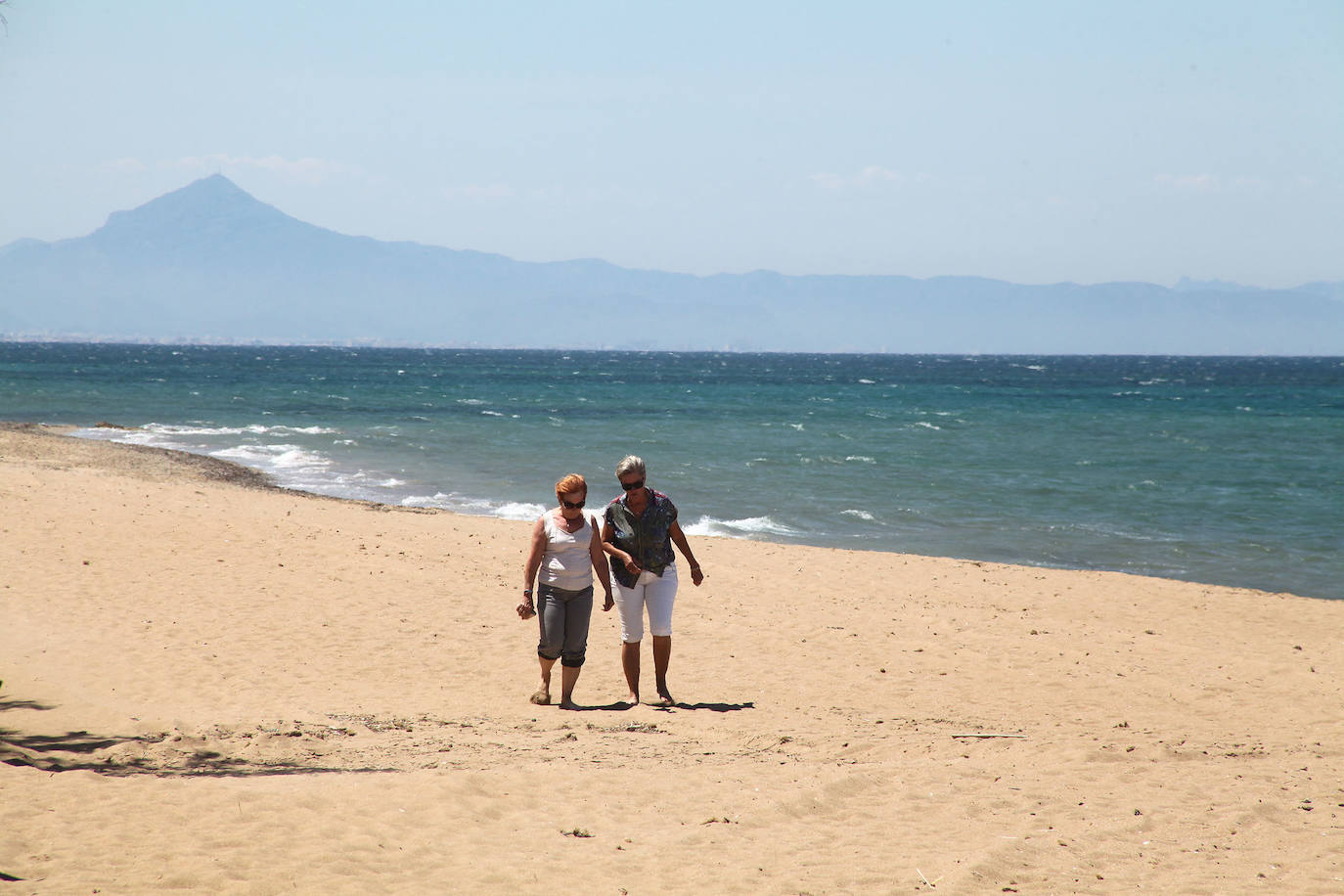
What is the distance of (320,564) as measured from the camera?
39.1 feet

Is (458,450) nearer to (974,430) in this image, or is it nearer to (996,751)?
Result: (974,430)

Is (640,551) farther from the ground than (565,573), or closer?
farther from the ground

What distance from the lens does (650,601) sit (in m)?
7.14

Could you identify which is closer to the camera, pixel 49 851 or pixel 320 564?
pixel 49 851

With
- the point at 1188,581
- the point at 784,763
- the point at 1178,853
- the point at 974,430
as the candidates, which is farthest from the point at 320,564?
the point at 974,430

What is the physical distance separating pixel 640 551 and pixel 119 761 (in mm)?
3290

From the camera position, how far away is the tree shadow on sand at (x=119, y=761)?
17.9 ft

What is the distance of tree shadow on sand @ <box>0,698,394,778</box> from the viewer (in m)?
5.45

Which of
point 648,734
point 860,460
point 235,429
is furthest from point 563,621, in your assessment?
point 235,429

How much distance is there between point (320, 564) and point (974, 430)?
31.9m

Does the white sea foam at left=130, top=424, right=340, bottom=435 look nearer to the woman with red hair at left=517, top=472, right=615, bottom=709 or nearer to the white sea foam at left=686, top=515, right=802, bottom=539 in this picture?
the white sea foam at left=686, top=515, right=802, bottom=539

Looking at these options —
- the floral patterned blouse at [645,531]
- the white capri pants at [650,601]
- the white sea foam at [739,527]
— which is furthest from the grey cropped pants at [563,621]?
the white sea foam at [739,527]

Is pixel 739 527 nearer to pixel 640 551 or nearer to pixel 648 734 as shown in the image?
pixel 640 551

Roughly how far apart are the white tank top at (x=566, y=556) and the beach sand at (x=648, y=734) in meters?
0.98
